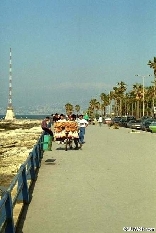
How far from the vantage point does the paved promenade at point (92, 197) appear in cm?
824

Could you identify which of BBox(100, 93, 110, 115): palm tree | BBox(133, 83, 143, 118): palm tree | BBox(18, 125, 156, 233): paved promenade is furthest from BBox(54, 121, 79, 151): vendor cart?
BBox(100, 93, 110, 115): palm tree

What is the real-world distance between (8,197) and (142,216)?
254 centimetres

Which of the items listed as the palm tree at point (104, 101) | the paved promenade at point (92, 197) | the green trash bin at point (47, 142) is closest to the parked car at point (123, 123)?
the green trash bin at point (47, 142)

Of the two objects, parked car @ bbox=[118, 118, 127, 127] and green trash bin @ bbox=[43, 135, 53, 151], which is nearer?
Answer: green trash bin @ bbox=[43, 135, 53, 151]

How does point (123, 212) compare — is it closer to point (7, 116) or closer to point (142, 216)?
point (142, 216)

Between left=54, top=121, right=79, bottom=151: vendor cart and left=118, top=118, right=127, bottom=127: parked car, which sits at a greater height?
left=54, top=121, right=79, bottom=151: vendor cart

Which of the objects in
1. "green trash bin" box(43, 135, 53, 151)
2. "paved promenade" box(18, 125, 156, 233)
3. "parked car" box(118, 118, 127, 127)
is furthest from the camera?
"parked car" box(118, 118, 127, 127)

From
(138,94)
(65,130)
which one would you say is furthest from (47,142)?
(138,94)

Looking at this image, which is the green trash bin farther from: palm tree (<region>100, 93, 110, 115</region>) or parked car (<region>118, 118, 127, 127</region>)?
palm tree (<region>100, 93, 110, 115</region>)

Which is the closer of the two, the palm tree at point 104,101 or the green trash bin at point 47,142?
the green trash bin at point 47,142

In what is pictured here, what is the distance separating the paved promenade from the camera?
8.24 metres

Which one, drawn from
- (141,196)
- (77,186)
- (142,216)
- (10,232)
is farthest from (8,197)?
(77,186)

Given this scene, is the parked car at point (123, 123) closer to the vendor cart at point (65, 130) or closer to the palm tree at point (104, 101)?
the vendor cart at point (65, 130)

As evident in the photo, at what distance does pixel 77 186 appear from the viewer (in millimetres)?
12375
